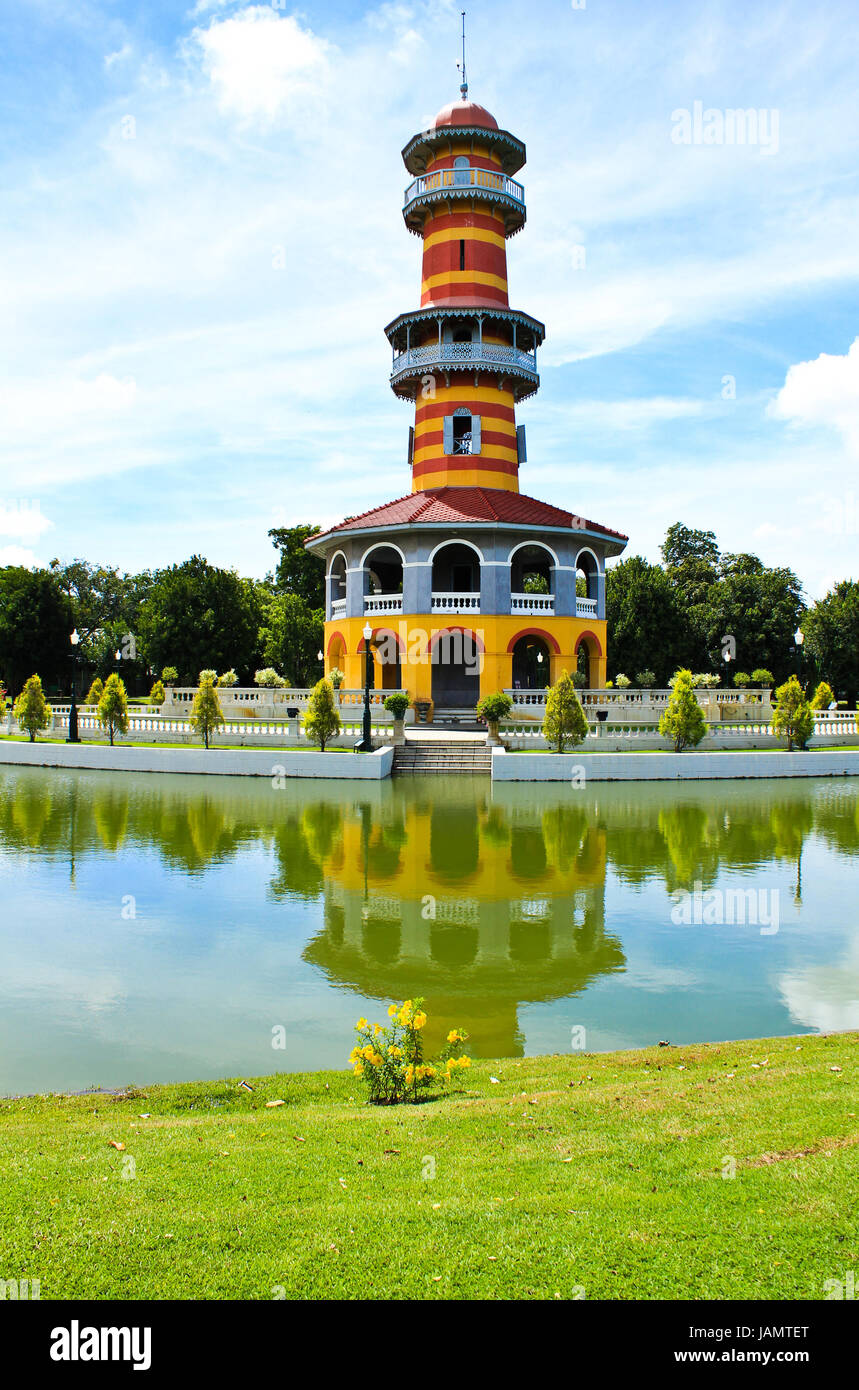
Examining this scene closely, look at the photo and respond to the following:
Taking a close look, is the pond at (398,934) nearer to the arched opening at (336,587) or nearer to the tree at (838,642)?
the arched opening at (336,587)

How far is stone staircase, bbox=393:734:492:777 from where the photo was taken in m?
28.9

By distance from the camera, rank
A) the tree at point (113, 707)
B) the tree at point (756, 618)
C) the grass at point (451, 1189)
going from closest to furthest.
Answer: the grass at point (451, 1189), the tree at point (113, 707), the tree at point (756, 618)

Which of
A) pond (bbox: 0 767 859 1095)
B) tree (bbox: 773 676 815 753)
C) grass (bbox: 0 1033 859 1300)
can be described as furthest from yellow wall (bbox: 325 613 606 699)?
grass (bbox: 0 1033 859 1300)

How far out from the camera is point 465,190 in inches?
1586

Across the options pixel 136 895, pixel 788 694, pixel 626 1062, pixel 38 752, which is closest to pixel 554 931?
pixel 626 1062

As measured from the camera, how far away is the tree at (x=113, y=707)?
108 feet

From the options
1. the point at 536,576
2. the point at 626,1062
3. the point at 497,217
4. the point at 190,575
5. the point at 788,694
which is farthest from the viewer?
the point at 536,576

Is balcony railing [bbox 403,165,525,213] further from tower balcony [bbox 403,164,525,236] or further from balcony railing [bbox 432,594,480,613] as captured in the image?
balcony railing [bbox 432,594,480,613]

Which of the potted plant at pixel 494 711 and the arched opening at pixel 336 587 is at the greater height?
the arched opening at pixel 336 587

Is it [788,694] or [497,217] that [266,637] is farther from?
[788,694]

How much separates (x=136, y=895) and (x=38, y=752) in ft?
73.4

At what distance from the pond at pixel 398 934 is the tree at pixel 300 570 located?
44664 mm

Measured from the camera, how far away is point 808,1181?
4.49 m

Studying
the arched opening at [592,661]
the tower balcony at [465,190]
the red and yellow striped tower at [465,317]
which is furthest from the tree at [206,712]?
the tower balcony at [465,190]
